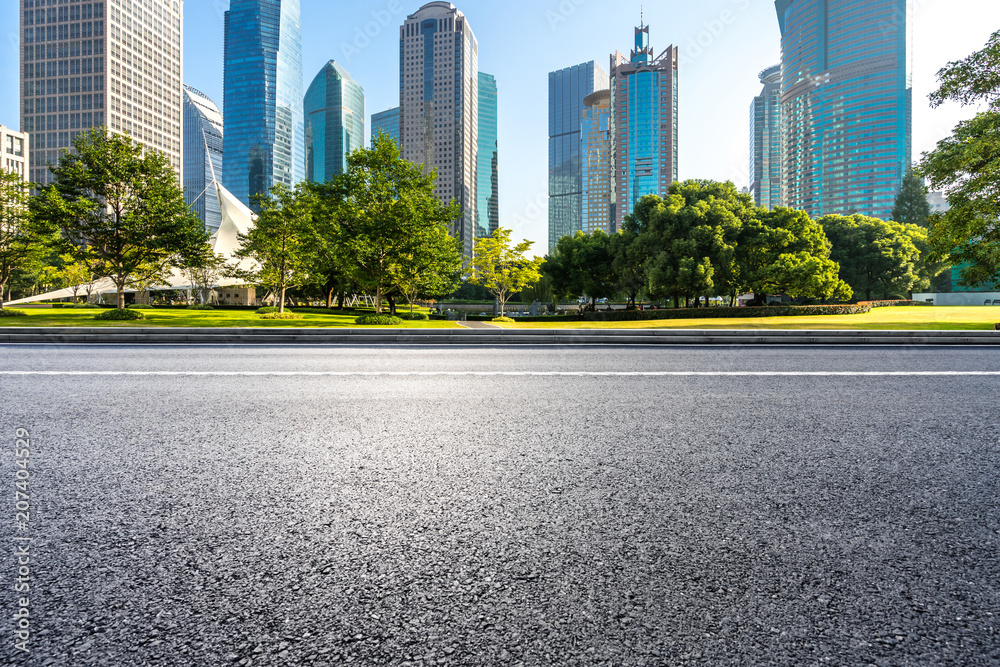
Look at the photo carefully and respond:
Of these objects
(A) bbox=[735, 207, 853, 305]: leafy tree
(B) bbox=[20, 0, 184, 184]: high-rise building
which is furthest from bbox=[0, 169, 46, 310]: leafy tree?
(B) bbox=[20, 0, 184, 184]: high-rise building

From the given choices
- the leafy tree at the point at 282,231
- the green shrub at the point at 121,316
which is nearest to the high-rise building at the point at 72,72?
the leafy tree at the point at 282,231

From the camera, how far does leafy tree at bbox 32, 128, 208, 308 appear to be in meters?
22.5

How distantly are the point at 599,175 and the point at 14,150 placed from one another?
538 ft

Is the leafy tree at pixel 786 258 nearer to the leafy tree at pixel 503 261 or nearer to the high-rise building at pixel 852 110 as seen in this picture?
the leafy tree at pixel 503 261

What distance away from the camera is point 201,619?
1.52 m

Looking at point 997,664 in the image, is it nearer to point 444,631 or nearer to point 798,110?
point 444,631

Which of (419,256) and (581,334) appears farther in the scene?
(419,256)

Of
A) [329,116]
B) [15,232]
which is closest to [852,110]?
[15,232]

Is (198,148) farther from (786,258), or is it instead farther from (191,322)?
(786,258)

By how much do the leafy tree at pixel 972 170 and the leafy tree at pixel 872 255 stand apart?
1196 inches

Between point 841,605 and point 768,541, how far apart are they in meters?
0.44

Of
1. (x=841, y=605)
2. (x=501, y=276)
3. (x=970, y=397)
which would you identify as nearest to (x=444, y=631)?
(x=841, y=605)

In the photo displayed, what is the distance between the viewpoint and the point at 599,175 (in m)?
185

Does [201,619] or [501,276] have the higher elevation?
[501,276]
